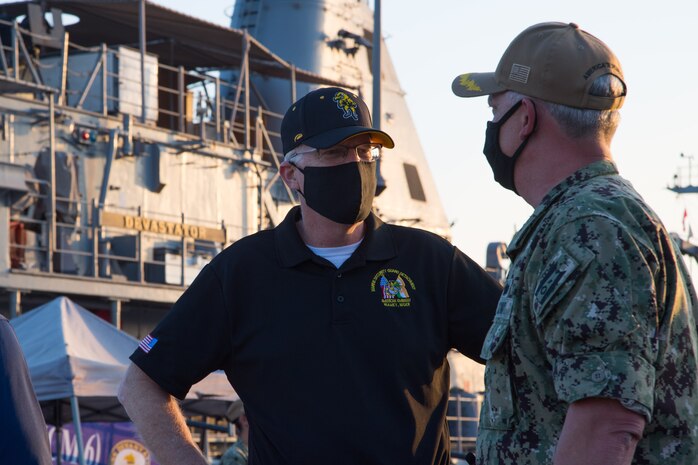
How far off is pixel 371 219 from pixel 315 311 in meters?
0.49

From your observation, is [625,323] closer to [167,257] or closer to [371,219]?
[371,219]

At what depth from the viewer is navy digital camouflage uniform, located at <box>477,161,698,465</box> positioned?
7.91ft

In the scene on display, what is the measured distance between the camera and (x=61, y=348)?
10625 millimetres

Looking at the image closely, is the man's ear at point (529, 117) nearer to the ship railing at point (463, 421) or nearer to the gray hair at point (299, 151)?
the gray hair at point (299, 151)

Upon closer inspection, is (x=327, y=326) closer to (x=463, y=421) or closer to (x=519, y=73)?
(x=519, y=73)

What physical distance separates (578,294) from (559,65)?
58cm

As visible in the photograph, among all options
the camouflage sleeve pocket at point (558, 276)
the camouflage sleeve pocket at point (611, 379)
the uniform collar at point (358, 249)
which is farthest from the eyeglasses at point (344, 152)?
the camouflage sleeve pocket at point (611, 379)

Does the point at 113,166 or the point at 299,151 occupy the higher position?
the point at 113,166

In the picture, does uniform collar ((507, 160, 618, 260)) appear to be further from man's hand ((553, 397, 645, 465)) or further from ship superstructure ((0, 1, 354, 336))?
ship superstructure ((0, 1, 354, 336))

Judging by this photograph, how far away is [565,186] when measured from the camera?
8.78 feet

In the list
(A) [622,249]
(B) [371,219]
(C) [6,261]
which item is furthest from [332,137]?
(C) [6,261]

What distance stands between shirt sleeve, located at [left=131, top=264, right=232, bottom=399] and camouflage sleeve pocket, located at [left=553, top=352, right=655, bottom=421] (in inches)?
64.0

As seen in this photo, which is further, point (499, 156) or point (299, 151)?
point (299, 151)

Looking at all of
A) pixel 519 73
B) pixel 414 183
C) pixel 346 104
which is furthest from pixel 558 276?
pixel 414 183
